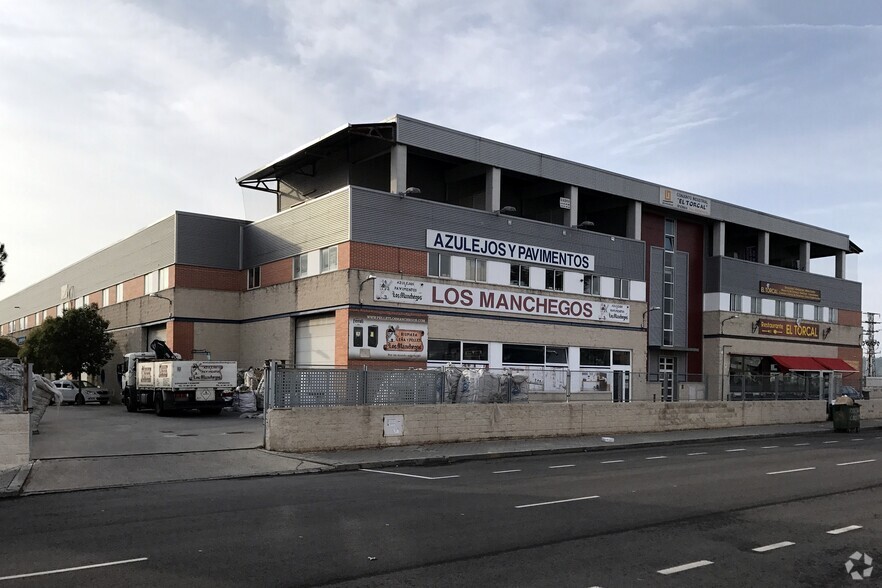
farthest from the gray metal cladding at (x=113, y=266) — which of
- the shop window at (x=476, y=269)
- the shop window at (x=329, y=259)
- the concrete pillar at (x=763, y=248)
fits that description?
the concrete pillar at (x=763, y=248)

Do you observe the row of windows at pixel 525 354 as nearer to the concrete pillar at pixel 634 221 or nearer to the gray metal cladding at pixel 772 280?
the concrete pillar at pixel 634 221

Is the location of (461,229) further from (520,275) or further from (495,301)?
(520,275)

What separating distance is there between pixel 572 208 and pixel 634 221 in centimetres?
554

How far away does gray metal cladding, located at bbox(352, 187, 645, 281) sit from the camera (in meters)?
32.9

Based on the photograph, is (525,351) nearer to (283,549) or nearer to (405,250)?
(405,250)

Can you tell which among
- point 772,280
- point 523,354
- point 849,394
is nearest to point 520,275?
point 523,354

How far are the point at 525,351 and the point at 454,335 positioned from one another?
4592 millimetres

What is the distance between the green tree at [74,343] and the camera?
151ft

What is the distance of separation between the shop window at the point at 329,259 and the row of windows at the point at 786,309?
2772cm

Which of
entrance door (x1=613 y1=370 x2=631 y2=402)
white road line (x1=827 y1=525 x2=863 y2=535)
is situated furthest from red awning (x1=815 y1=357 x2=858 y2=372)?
white road line (x1=827 y1=525 x2=863 y2=535)

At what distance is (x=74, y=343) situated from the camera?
46.1 m

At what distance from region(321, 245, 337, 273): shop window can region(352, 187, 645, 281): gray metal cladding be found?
5.44 feet

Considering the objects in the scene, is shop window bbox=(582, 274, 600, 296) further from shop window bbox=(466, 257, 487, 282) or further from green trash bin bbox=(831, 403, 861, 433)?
green trash bin bbox=(831, 403, 861, 433)

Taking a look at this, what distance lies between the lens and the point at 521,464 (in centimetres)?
1755
